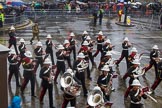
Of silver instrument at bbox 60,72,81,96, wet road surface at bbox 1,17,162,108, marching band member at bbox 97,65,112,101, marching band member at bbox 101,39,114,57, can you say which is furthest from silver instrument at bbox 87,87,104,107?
marching band member at bbox 101,39,114,57

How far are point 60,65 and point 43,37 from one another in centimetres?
1341

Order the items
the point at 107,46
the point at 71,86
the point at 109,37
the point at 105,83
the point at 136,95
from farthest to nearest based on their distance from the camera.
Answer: the point at 109,37, the point at 107,46, the point at 105,83, the point at 71,86, the point at 136,95

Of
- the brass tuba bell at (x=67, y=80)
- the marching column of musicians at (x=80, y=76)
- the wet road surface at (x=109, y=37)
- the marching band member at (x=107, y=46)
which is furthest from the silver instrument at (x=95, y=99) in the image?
the marching band member at (x=107, y=46)

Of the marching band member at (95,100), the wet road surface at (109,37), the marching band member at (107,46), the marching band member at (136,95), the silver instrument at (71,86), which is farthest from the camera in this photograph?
the marching band member at (107,46)

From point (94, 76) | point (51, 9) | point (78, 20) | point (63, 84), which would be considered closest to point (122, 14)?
point (78, 20)

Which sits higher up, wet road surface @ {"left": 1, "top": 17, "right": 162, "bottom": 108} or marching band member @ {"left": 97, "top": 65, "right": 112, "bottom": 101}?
marching band member @ {"left": 97, "top": 65, "right": 112, "bottom": 101}

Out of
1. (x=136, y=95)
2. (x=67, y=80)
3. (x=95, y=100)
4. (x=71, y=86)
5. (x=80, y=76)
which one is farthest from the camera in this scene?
(x=80, y=76)

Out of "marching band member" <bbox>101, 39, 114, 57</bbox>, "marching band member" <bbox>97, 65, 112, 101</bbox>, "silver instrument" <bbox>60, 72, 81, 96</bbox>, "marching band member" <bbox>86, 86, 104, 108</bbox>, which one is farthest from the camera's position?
"marching band member" <bbox>101, 39, 114, 57</bbox>

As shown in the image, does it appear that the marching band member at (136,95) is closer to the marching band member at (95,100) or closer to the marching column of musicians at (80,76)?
the marching column of musicians at (80,76)

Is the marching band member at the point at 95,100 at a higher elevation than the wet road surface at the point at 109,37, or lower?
higher

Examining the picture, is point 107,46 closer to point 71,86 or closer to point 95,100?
point 71,86

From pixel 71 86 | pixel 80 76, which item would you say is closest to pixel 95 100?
pixel 71 86

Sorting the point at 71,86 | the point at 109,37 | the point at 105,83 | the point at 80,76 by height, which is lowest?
the point at 109,37

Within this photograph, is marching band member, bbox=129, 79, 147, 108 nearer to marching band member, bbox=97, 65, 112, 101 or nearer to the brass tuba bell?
marching band member, bbox=97, 65, 112, 101
